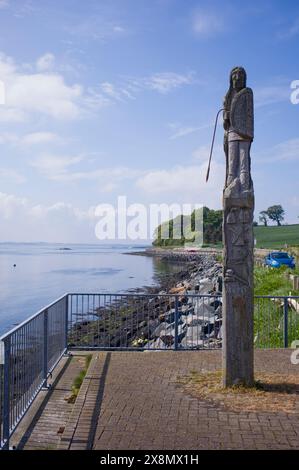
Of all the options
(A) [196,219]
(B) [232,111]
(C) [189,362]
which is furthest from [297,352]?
(A) [196,219]

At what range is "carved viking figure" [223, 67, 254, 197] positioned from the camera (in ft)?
27.4

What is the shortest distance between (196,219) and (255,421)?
8944 cm

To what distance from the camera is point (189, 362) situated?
395 inches

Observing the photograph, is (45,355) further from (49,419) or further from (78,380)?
(49,419)

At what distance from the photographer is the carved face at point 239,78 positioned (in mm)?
8586

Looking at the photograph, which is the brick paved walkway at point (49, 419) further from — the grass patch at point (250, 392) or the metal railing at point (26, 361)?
the grass patch at point (250, 392)

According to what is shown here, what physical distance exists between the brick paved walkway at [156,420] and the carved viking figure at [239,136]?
130 inches

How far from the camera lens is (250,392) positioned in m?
7.95

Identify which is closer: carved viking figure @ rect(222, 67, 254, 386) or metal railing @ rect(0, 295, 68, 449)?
metal railing @ rect(0, 295, 68, 449)

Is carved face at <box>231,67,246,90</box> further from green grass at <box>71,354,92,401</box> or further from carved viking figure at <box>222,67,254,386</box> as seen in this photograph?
green grass at <box>71,354,92,401</box>

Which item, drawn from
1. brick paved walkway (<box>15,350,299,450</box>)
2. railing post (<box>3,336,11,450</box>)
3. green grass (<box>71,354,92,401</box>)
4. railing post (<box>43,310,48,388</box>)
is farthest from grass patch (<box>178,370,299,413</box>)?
railing post (<box>3,336,11,450</box>)

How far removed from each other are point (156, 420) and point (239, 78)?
5435mm

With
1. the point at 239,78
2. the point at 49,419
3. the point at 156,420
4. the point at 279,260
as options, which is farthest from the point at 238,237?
the point at 279,260
